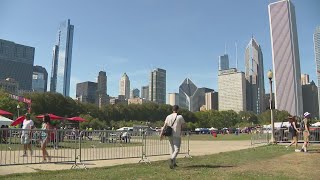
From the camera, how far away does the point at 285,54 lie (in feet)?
529

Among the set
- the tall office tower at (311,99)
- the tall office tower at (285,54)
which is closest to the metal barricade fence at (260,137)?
the tall office tower at (285,54)

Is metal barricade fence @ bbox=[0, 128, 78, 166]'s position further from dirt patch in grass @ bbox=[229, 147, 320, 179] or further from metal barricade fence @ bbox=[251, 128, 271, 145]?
metal barricade fence @ bbox=[251, 128, 271, 145]

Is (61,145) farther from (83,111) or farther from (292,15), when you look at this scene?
(292,15)

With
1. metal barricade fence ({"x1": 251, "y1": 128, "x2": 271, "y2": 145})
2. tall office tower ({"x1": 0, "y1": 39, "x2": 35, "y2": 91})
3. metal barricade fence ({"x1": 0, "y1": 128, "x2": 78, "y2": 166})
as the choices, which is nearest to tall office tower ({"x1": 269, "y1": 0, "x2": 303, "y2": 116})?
tall office tower ({"x1": 0, "y1": 39, "x2": 35, "y2": 91})

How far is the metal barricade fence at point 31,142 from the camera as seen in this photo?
42.2ft

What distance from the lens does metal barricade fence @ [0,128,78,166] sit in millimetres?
12867

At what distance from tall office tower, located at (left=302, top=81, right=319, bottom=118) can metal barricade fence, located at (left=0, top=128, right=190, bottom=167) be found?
597ft

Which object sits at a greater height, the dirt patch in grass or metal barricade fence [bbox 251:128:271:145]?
metal barricade fence [bbox 251:128:271:145]

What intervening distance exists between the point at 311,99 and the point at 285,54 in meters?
40.3

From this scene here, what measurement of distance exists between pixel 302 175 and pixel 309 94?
635 feet

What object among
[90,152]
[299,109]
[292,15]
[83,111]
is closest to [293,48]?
[292,15]

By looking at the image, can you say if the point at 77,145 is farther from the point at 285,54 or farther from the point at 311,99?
the point at 311,99

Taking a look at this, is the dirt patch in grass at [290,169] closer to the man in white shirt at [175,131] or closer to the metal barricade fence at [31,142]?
the man in white shirt at [175,131]

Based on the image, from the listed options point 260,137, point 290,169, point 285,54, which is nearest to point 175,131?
point 290,169
